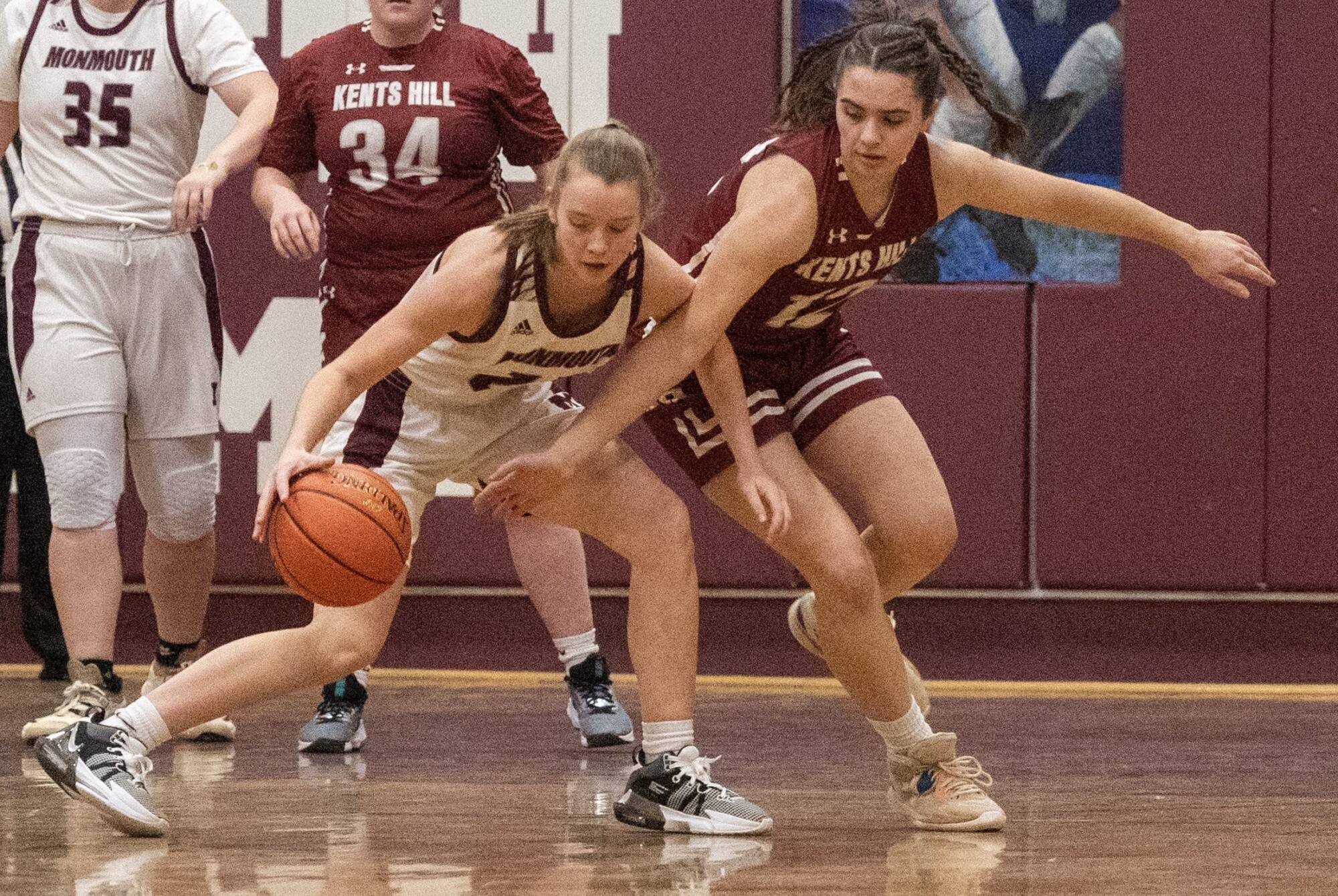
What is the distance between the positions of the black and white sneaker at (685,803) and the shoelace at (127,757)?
2.76ft

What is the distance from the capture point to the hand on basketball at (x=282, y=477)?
9.22 ft

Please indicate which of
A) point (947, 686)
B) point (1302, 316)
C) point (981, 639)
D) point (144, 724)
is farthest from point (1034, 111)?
point (144, 724)

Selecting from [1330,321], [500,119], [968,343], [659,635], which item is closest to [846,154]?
[659,635]

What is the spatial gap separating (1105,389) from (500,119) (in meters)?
2.19

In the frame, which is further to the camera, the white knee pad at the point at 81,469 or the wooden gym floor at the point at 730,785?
the white knee pad at the point at 81,469

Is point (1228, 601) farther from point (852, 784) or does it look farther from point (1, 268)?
point (1, 268)

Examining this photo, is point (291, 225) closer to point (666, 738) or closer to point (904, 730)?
point (666, 738)

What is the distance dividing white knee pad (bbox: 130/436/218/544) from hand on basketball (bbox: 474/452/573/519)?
1.22 meters

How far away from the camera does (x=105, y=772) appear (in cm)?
294

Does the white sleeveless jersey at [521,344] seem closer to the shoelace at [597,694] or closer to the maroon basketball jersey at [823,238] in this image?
the maroon basketball jersey at [823,238]

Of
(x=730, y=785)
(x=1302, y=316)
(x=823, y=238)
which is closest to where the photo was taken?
(x=823, y=238)

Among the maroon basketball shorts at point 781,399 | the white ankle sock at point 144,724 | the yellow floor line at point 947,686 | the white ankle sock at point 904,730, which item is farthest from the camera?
the yellow floor line at point 947,686

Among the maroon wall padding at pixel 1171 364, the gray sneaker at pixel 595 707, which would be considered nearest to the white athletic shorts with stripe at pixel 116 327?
the gray sneaker at pixel 595 707

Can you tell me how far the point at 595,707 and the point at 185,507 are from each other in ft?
3.53
